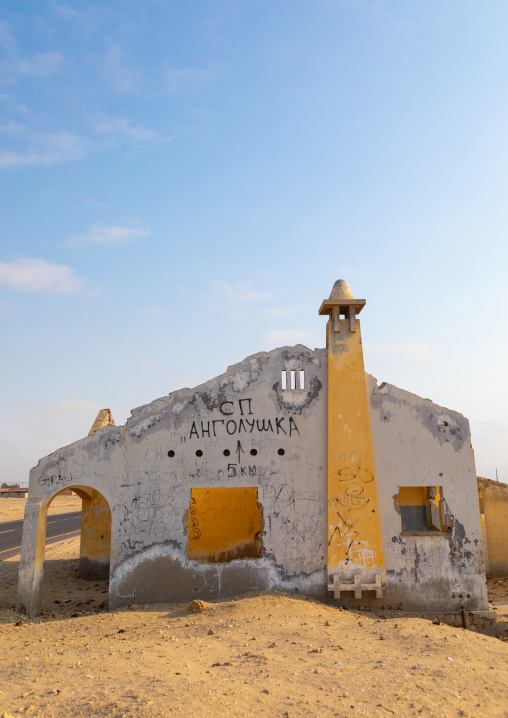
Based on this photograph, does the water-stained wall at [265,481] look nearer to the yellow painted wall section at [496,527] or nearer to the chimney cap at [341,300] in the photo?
the chimney cap at [341,300]

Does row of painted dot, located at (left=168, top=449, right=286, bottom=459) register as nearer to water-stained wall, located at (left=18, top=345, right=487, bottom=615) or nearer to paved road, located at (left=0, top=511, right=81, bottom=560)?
water-stained wall, located at (left=18, top=345, right=487, bottom=615)

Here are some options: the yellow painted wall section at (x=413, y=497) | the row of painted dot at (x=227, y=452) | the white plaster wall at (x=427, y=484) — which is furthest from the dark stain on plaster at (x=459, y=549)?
the yellow painted wall section at (x=413, y=497)

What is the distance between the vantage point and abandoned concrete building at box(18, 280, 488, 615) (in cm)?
1104

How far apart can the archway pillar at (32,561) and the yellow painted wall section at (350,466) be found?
6122 millimetres

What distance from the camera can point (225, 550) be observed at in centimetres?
1549

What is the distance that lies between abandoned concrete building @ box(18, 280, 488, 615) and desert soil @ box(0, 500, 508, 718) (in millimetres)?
708

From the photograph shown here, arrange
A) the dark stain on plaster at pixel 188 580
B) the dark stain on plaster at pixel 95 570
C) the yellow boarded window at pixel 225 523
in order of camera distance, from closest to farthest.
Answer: the dark stain on plaster at pixel 188 580, the yellow boarded window at pixel 225 523, the dark stain on plaster at pixel 95 570

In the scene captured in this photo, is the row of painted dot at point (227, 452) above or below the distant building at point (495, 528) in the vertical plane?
above

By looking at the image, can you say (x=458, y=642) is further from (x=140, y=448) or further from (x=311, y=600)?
(x=140, y=448)

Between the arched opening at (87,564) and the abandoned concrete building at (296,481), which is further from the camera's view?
the arched opening at (87,564)

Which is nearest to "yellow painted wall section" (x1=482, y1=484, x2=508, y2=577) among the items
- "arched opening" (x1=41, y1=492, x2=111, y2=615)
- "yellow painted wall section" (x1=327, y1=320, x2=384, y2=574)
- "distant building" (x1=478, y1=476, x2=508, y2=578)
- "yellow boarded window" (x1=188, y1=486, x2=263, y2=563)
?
"distant building" (x1=478, y1=476, x2=508, y2=578)

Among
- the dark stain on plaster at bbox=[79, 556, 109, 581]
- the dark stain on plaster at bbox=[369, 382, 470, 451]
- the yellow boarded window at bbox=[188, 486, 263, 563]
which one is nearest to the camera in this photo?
the dark stain on plaster at bbox=[369, 382, 470, 451]

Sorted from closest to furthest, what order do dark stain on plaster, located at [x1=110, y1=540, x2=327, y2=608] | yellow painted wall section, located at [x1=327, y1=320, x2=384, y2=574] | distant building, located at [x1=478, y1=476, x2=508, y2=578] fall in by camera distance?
dark stain on plaster, located at [x1=110, y1=540, x2=327, y2=608]
yellow painted wall section, located at [x1=327, y1=320, x2=384, y2=574]
distant building, located at [x1=478, y1=476, x2=508, y2=578]

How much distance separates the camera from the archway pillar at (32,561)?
35.5ft
